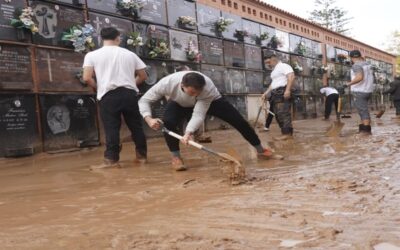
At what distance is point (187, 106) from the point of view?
4855mm

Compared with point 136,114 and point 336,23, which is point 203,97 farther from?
point 336,23

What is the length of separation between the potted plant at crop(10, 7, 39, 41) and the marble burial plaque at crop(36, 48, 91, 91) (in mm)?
355

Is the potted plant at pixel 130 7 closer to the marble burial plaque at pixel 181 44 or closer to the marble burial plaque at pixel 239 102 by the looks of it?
the marble burial plaque at pixel 181 44

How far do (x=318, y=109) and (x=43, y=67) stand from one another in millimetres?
12943

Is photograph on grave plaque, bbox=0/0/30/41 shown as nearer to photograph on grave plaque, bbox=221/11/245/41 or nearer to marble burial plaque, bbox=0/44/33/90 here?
marble burial plaque, bbox=0/44/33/90

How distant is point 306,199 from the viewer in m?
2.95

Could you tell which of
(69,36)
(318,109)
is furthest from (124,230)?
(318,109)

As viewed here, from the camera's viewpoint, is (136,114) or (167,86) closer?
(167,86)

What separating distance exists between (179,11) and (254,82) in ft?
12.9

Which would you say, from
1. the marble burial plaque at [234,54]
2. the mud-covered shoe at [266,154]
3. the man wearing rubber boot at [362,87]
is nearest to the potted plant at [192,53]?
the marble burial plaque at [234,54]

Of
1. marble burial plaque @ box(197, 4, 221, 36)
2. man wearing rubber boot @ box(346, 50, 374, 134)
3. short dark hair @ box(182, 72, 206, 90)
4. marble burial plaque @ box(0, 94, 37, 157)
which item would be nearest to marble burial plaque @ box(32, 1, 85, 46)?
marble burial plaque @ box(0, 94, 37, 157)

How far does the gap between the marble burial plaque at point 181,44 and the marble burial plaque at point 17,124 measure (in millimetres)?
4236

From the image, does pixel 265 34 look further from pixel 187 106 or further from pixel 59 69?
pixel 187 106

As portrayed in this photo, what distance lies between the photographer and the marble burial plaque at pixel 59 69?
7.35 metres
